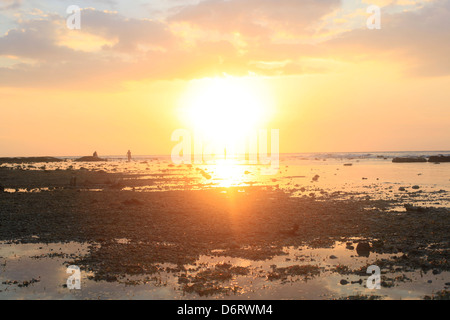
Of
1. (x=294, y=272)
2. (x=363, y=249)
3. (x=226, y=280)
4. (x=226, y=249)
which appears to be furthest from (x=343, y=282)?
(x=226, y=249)

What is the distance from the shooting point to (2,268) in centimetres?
1289

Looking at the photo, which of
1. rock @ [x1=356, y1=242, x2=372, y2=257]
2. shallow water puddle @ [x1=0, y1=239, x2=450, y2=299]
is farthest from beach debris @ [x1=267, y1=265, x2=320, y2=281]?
rock @ [x1=356, y1=242, x2=372, y2=257]

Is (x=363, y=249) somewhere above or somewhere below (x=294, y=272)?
above

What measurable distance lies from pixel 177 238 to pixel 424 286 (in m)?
10.7

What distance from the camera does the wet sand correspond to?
11.0 meters

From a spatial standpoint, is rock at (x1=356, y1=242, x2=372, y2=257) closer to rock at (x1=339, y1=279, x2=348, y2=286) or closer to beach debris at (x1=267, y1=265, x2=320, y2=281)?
beach debris at (x1=267, y1=265, x2=320, y2=281)

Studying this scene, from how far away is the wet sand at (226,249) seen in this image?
Answer: 36.1 feet

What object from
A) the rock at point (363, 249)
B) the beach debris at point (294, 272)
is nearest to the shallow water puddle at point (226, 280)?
the beach debris at point (294, 272)

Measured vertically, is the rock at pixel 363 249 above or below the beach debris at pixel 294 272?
above

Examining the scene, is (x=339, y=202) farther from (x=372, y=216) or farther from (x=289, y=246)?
(x=289, y=246)

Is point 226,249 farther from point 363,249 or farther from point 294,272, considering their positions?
point 363,249

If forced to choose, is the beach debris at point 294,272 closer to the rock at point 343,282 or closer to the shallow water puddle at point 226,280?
the shallow water puddle at point 226,280

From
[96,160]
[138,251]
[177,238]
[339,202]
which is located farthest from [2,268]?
[96,160]

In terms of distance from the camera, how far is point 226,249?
15703mm
